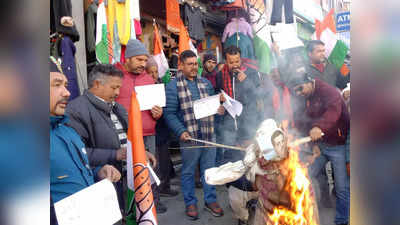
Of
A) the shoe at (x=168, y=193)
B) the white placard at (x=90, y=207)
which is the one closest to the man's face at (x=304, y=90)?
the white placard at (x=90, y=207)

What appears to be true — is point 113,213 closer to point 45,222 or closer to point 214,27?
point 45,222

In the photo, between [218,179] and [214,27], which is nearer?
[218,179]

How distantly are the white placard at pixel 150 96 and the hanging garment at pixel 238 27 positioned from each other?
936 millimetres

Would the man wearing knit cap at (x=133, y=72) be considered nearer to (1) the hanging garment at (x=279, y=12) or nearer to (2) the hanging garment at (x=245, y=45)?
(2) the hanging garment at (x=245, y=45)

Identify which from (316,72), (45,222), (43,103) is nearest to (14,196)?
(45,222)

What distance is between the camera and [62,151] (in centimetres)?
167

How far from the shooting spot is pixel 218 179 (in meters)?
2.26

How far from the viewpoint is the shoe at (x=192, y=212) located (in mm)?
3072

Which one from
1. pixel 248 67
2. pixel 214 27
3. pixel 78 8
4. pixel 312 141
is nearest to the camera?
pixel 312 141

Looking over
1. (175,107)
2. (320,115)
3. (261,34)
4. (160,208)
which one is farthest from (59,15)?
(320,115)

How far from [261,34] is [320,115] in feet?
3.21

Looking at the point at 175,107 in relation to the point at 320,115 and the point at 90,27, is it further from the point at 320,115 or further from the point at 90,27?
the point at 90,27

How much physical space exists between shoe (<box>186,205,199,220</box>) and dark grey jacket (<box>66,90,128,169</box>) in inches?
45.3

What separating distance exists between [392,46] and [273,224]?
1.68 meters
